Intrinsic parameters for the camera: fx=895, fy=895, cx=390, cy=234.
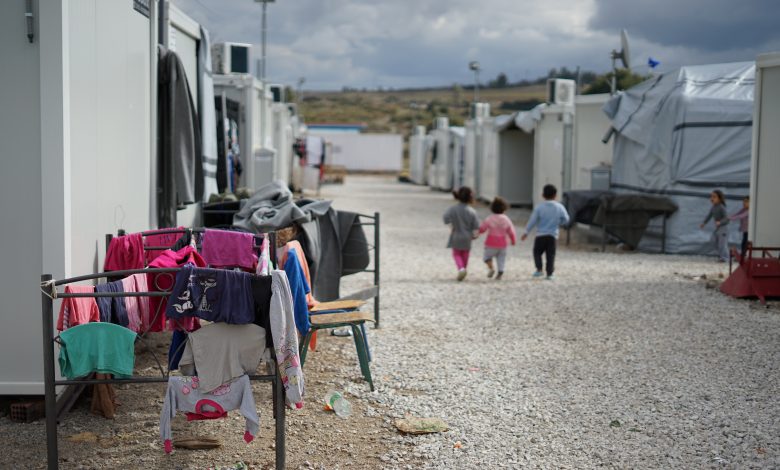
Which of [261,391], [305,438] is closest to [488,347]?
[261,391]

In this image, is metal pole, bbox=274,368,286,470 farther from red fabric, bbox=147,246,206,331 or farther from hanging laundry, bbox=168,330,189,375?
red fabric, bbox=147,246,206,331

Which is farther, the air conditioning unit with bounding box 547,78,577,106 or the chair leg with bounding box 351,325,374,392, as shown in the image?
the air conditioning unit with bounding box 547,78,577,106

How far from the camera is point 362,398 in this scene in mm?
5750

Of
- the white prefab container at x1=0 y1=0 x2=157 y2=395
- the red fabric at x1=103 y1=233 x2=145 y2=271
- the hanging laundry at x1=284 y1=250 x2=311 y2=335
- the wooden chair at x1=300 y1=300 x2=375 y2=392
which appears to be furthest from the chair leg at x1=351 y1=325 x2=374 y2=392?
the white prefab container at x1=0 y1=0 x2=157 y2=395

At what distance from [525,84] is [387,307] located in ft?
346

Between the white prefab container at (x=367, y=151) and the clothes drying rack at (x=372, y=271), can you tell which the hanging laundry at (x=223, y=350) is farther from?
the white prefab container at (x=367, y=151)

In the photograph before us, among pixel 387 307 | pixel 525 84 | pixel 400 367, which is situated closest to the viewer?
pixel 400 367

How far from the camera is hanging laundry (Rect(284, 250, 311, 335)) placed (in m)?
5.33

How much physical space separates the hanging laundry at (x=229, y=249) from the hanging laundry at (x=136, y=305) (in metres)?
0.78

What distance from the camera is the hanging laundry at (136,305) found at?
4.53m

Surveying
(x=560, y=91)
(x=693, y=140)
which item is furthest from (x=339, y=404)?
(x=560, y=91)

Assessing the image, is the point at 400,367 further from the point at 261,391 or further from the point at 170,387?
the point at 170,387

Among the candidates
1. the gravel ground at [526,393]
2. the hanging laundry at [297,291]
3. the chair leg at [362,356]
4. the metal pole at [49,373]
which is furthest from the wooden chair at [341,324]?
the metal pole at [49,373]

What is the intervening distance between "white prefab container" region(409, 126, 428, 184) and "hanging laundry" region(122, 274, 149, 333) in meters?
35.5
